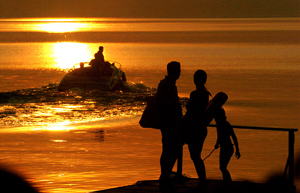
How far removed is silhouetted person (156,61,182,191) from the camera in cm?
851

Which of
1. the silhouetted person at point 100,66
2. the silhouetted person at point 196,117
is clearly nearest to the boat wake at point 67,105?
the silhouetted person at point 100,66

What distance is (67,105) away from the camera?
23.8 meters

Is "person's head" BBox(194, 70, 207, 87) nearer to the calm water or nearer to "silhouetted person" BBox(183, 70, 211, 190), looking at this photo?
"silhouetted person" BBox(183, 70, 211, 190)

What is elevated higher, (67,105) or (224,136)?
(67,105)

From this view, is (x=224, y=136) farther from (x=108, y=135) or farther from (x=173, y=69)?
(x=108, y=135)

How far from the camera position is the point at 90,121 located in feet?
65.3

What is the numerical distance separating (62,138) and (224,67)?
2922 cm

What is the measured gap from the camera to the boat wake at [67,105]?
66.7 feet

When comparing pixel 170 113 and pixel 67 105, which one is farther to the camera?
pixel 67 105

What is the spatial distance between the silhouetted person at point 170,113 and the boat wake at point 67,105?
1118cm

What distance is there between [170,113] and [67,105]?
15592mm

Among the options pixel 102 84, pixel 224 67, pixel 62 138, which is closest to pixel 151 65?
pixel 224 67

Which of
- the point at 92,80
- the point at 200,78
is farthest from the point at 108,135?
the point at 92,80

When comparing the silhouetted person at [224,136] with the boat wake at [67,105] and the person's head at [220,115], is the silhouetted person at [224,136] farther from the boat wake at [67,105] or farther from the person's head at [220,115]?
the boat wake at [67,105]
